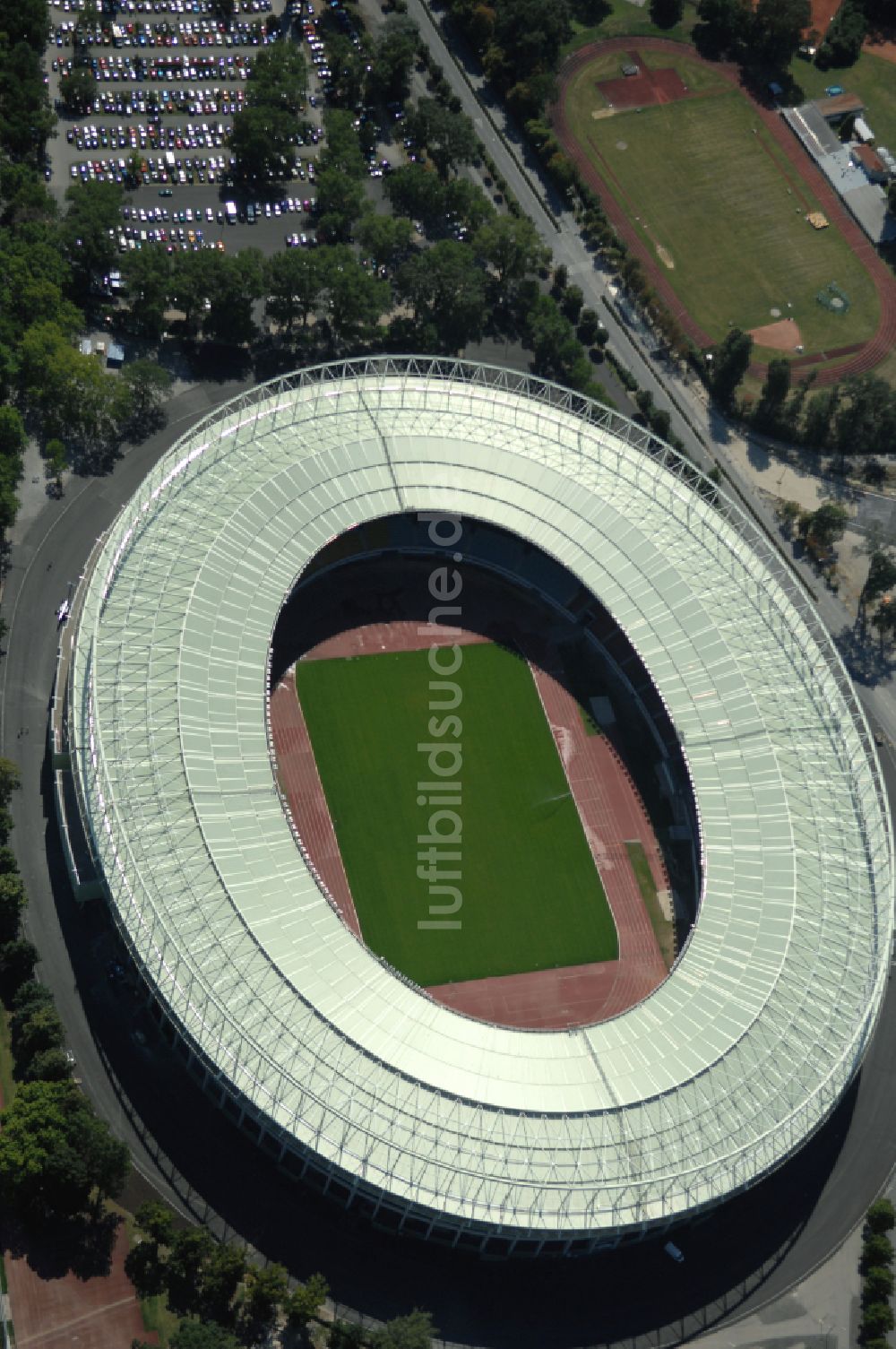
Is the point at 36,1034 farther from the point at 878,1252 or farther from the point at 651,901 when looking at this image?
the point at 878,1252

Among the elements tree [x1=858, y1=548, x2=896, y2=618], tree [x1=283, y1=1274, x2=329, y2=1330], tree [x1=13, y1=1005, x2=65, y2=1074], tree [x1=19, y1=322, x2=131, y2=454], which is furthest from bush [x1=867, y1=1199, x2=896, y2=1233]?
tree [x1=19, y1=322, x2=131, y2=454]

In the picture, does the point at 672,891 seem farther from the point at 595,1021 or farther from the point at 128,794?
the point at 128,794

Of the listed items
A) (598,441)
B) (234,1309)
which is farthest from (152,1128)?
(598,441)

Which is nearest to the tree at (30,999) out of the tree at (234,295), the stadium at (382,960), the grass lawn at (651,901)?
the stadium at (382,960)

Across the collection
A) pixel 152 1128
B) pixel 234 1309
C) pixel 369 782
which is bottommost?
pixel 234 1309

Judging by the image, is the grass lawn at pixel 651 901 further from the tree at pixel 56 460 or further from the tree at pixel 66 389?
the tree at pixel 66 389

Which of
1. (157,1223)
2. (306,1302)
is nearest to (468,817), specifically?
(157,1223)

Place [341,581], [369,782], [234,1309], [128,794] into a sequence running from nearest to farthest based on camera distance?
[234,1309]
[128,794]
[369,782]
[341,581]
